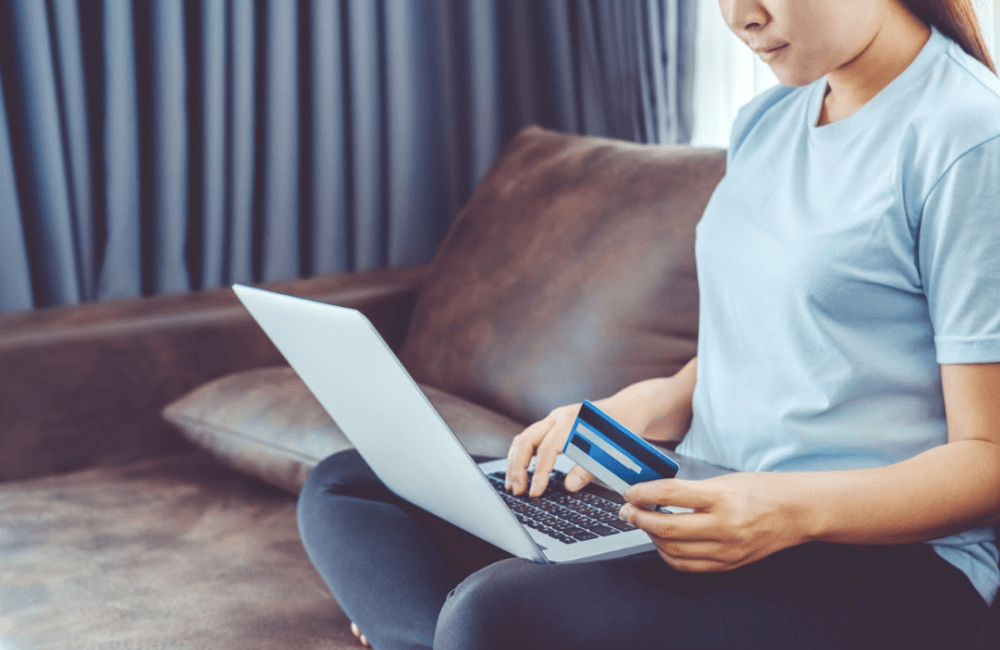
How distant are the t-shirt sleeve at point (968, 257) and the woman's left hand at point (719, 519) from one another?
16cm

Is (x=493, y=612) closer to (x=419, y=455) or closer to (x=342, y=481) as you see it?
(x=419, y=455)

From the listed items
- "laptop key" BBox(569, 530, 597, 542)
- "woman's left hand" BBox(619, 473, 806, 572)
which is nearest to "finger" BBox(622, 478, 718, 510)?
"woman's left hand" BBox(619, 473, 806, 572)

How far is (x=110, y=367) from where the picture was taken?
4.76ft

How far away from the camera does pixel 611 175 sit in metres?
1.40

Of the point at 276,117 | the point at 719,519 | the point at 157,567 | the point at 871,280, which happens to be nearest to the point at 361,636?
the point at 157,567

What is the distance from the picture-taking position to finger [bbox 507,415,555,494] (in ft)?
2.92

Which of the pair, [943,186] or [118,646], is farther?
[118,646]

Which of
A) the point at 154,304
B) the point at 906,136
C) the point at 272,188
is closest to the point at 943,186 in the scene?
the point at 906,136

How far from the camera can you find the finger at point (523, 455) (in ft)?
2.92

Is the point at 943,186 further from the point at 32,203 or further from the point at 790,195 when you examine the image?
the point at 32,203

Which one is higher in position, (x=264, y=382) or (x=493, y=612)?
(x=493, y=612)

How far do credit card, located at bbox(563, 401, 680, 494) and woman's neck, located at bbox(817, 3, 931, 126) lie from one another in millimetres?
365

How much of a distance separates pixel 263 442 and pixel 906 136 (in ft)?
2.73

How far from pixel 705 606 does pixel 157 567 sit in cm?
63
